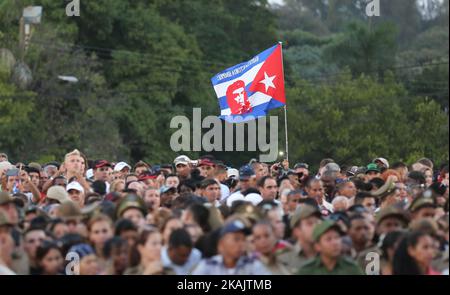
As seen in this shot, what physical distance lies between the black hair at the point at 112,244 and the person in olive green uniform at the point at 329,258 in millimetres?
1566

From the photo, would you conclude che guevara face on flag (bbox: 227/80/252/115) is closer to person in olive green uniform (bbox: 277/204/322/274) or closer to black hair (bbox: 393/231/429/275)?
person in olive green uniform (bbox: 277/204/322/274)

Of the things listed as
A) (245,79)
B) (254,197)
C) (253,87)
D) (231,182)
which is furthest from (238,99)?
(254,197)

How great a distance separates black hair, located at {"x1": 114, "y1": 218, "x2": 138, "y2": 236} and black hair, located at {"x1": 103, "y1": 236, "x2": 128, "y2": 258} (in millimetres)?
274

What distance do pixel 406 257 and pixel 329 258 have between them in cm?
70

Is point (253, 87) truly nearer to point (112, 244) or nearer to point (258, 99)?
point (258, 99)

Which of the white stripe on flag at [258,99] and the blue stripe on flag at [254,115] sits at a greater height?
the white stripe on flag at [258,99]

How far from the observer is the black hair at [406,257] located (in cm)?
1283

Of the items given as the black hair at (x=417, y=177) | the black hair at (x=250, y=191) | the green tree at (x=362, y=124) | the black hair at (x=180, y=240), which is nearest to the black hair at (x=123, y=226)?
the black hair at (x=180, y=240)

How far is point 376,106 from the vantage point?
61094 millimetres

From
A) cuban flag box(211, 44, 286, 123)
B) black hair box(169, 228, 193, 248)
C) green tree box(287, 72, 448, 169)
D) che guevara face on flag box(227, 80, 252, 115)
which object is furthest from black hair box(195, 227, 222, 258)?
green tree box(287, 72, 448, 169)

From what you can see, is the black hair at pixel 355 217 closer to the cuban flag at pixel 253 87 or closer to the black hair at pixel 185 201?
the black hair at pixel 185 201
